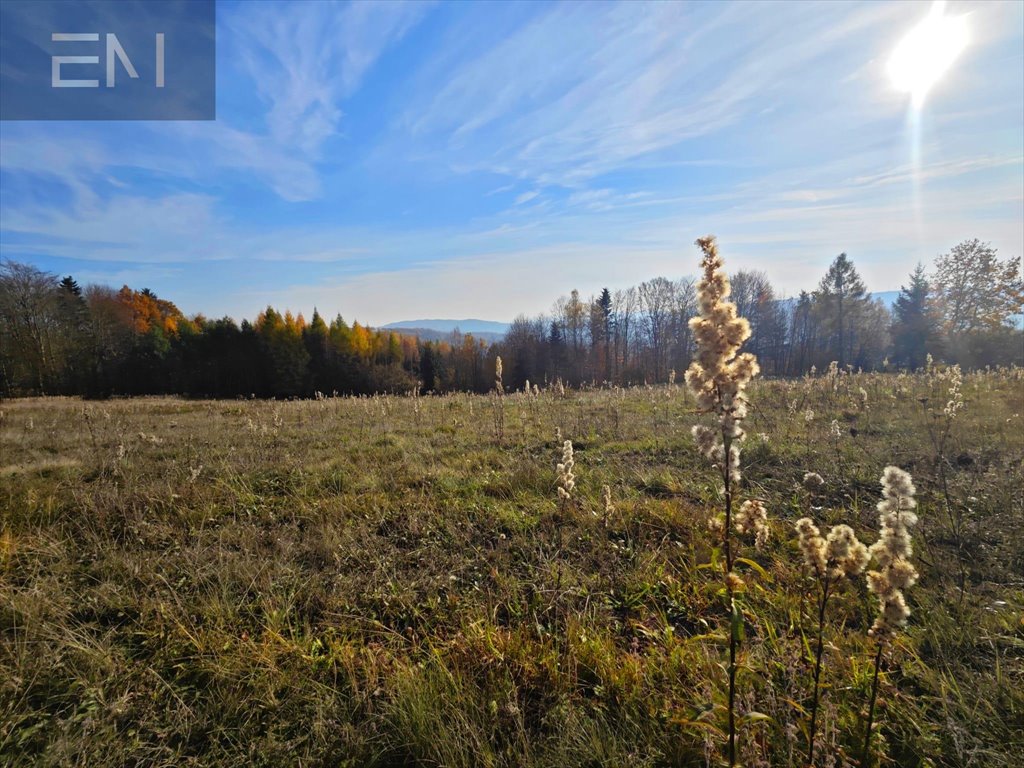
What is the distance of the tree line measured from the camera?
27.6 metres

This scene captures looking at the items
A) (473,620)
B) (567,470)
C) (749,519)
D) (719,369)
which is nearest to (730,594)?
(749,519)

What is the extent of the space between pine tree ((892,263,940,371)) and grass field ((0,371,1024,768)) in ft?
115

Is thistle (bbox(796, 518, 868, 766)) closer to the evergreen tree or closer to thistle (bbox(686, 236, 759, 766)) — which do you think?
thistle (bbox(686, 236, 759, 766))

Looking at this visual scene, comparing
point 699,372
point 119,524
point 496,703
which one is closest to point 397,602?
point 496,703

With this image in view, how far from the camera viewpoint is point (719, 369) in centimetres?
157

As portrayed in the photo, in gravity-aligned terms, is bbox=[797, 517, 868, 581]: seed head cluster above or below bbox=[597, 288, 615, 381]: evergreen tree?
below

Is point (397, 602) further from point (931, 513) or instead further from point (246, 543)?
point (931, 513)

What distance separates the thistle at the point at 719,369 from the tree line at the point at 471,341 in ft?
64.1

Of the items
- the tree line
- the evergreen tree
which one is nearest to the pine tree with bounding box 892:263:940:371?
the tree line

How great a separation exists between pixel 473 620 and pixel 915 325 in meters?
47.9

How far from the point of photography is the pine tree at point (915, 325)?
30812 mm

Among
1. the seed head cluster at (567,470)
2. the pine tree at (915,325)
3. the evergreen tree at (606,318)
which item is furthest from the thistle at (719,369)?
the evergreen tree at (606,318)

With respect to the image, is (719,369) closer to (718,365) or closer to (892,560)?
(718,365)

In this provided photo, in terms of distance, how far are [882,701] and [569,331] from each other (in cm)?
5559
